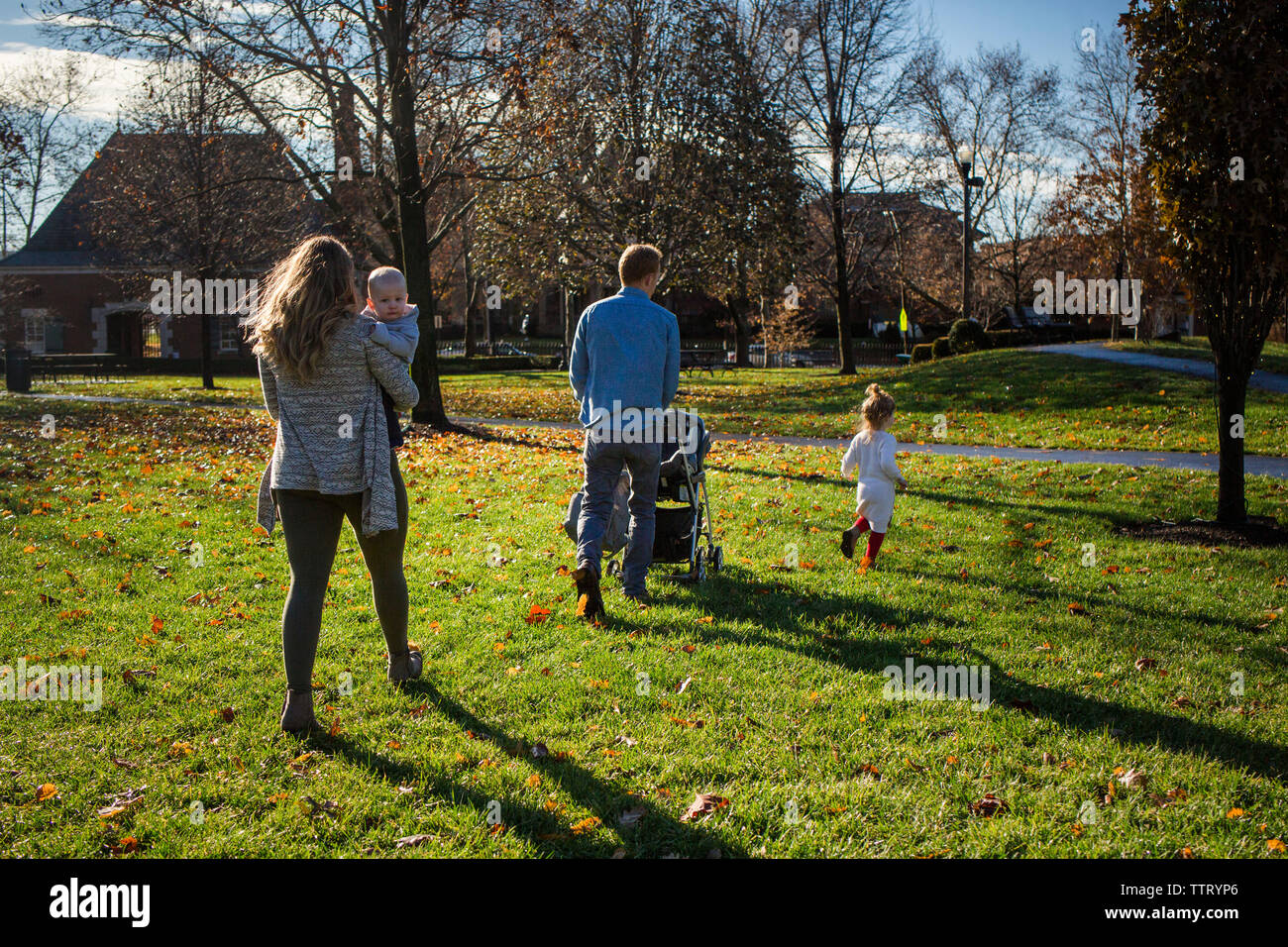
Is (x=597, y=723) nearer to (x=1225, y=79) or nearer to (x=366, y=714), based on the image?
(x=366, y=714)

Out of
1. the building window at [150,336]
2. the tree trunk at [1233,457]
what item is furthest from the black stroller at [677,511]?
the building window at [150,336]

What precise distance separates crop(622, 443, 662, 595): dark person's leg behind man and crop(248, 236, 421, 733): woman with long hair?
178 centimetres

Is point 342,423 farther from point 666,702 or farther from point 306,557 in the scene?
point 666,702

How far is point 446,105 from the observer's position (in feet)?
51.1

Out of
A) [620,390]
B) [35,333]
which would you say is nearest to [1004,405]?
[620,390]

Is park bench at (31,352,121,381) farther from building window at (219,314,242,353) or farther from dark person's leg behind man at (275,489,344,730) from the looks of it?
dark person's leg behind man at (275,489,344,730)

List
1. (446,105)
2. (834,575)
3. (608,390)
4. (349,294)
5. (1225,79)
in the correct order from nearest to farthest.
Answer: (349,294) < (608,390) < (834,575) < (1225,79) < (446,105)

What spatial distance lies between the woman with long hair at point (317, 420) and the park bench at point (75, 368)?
30.4 m

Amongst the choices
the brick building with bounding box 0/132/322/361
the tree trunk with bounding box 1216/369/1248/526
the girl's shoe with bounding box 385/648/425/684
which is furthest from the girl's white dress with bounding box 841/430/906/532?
the brick building with bounding box 0/132/322/361

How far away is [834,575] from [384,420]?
3.57 m

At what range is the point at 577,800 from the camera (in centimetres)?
348
